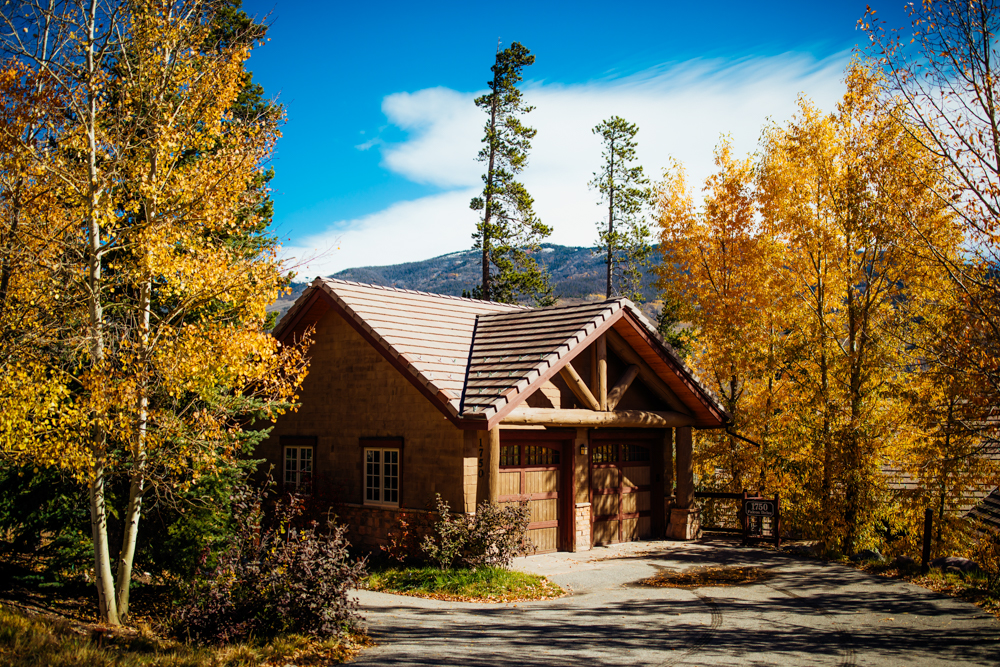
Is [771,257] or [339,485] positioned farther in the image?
[771,257]

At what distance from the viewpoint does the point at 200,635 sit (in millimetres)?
8633

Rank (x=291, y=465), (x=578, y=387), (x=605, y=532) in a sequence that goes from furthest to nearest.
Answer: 1. (x=291, y=465)
2. (x=605, y=532)
3. (x=578, y=387)

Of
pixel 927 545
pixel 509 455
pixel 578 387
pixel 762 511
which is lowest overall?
pixel 927 545

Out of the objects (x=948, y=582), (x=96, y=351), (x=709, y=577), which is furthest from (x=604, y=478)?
(x=96, y=351)

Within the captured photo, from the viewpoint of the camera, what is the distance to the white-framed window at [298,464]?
17.3 metres

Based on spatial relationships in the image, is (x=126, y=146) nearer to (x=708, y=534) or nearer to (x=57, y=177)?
(x=57, y=177)

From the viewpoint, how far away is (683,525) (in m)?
18.6

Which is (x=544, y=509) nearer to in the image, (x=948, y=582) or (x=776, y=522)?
(x=776, y=522)

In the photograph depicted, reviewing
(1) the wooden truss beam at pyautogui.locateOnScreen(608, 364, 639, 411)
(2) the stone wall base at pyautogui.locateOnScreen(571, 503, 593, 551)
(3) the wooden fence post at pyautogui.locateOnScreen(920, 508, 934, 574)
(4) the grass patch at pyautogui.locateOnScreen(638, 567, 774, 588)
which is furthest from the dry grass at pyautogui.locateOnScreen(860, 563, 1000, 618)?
(1) the wooden truss beam at pyautogui.locateOnScreen(608, 364, 639, 411)

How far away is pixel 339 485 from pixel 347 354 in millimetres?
3014

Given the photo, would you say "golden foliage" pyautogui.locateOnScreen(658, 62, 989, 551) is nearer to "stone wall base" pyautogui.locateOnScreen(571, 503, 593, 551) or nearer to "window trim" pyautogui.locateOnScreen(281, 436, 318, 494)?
"stone wall base" pyautogui.locateOnScreen(571, 503, 593, 551)

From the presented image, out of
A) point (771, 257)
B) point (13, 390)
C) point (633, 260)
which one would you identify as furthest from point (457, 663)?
point (633, 260)

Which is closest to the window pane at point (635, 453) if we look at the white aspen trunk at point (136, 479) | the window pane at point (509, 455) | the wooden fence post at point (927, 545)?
the window pane at point (509, 455)

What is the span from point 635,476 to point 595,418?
3.28 meters
